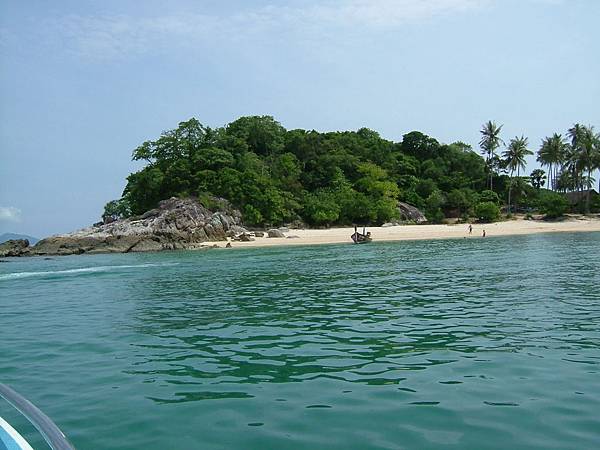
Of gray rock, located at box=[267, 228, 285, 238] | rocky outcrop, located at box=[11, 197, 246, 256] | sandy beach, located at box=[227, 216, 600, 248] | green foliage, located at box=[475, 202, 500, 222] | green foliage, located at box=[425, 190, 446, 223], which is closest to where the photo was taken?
rocky outcrop, located at box=[11, 197, 246, 256]

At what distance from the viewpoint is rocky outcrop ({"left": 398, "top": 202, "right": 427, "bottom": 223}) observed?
77.6m

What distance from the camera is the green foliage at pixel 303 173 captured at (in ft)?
233

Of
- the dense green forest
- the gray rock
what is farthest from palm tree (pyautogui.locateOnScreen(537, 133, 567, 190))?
the gray rock

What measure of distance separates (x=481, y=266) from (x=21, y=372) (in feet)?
70.1

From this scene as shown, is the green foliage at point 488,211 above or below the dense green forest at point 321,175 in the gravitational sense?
below

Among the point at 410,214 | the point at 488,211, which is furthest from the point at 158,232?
the point at 488,211

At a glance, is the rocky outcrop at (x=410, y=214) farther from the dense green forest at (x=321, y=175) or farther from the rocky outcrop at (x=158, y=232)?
the rocky outcrop at (x=158, y=232)

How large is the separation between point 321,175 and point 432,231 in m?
24.2

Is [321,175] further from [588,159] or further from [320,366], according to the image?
[320,366]

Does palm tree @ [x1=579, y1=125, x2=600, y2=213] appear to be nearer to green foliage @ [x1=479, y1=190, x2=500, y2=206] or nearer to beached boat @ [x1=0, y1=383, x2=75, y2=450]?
green foliage @ [x1=479, y1=190, x2=500, y2=206]

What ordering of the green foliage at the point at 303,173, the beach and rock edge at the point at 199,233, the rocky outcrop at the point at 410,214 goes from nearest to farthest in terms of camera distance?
1. the beach and rock edge at the point at 199,233
2. the green foliage at the point at 303,173
3. the rocky outcrop at the point at 410,214

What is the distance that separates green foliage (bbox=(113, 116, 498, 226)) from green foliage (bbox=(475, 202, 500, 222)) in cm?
382

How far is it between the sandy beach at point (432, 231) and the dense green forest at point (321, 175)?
4972 millimetres

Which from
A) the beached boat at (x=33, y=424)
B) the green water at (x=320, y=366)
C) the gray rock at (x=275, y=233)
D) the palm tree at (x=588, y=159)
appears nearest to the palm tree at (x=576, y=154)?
the palm tree at (x=588, y=159)
